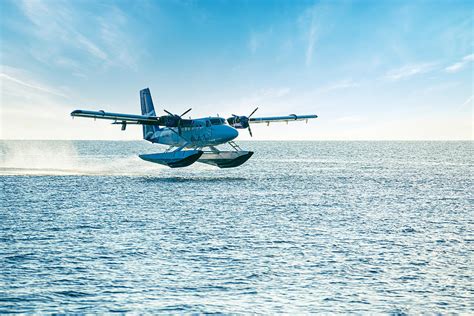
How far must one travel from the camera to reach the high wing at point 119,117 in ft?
147

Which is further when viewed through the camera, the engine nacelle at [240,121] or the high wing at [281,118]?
the high wing at [281,118]

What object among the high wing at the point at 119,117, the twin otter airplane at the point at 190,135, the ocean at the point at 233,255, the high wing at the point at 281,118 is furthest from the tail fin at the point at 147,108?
the ocean at the point at 233,255

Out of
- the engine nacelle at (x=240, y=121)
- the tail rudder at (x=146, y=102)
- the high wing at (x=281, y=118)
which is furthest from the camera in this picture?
the tail rudder at (x=146, y=102)

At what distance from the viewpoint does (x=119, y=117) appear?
46844mm

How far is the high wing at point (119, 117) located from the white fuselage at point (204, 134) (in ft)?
7.06

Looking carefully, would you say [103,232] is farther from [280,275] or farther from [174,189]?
[174,189]

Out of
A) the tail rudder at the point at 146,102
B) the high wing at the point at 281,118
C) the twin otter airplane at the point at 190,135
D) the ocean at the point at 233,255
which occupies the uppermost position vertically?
the tail rudder at the point at 146,102

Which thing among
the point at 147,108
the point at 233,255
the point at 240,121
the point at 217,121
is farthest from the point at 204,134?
the point at 233,255

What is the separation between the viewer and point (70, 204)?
32500mm

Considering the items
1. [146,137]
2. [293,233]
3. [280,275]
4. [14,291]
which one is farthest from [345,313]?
[146,137]

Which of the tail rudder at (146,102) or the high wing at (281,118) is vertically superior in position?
the tail rudder at (146,102)

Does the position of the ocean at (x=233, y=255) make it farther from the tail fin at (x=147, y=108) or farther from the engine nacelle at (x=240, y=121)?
the tail fin at (x=147, y=108)

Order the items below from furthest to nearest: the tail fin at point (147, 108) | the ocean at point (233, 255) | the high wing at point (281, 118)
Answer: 1. the high wing at point (281, 118)
2. the tail fin at point (147, 108)
3. the ocean at point (233, 255)

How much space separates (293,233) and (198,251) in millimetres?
5527
